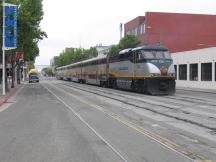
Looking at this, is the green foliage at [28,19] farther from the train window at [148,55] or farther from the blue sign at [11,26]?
the train window at [148,55]

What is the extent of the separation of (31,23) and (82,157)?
33597 mm

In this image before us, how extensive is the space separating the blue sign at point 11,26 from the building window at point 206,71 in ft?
84.8

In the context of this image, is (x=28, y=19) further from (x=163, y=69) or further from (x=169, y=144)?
(x=169, y=144)

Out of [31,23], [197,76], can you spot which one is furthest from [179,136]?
[197,76]

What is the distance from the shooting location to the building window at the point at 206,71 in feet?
186

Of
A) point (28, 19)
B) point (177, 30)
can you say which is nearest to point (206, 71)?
point (28, 19)

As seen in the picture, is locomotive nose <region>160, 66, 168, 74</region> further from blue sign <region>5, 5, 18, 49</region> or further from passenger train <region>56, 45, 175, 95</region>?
blue sign <region>5, 5, 18, 49</region>

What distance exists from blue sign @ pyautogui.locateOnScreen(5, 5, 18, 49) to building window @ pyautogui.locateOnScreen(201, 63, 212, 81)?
25.9 meters

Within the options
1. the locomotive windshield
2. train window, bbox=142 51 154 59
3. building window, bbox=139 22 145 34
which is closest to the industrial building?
building window, bbox=139 22 145 34

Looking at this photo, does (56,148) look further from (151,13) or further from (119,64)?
(151,13)

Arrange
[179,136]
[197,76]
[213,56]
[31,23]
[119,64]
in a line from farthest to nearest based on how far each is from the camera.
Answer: [197,76]
[213,56]
[119,64]
[31,23]
[179,136]

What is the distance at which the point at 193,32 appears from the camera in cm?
9819

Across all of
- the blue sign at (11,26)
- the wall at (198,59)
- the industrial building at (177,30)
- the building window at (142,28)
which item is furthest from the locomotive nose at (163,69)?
the building window at (142,28)

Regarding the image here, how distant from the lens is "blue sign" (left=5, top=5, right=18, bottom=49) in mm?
38281
